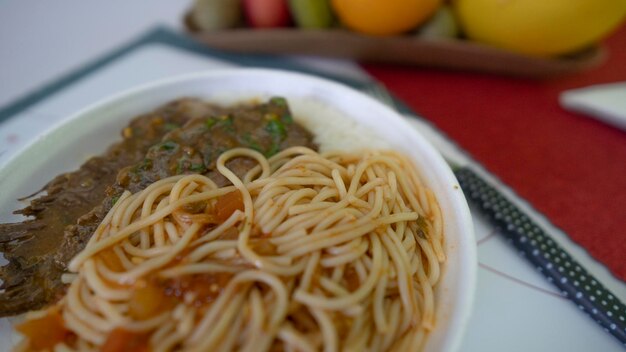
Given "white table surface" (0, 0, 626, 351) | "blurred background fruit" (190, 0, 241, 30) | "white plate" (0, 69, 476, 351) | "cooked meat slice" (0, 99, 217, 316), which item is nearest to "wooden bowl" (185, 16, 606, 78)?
"blurred background fruit" (190, 0, 241, 30)

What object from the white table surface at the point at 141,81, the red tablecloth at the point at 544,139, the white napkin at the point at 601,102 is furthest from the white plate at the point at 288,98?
the white napkin at the point at 601,102

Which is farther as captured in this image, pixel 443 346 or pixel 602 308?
pixel 602 308

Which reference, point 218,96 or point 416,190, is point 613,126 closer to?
point 416,190

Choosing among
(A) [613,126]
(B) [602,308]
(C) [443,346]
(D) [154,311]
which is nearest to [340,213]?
(C) [443,346]

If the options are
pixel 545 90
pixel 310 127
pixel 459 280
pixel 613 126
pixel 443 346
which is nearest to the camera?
pixel 443 346

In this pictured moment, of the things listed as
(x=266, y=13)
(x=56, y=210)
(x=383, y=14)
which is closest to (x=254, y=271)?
(x=56, y=210)

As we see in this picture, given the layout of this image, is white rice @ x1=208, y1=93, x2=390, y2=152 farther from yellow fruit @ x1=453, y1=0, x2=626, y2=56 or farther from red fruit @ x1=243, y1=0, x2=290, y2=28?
yellow fruit @ x1=453, y1=0, x2=626, y2=56

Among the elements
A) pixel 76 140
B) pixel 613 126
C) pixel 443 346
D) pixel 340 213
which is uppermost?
pixel 613 126

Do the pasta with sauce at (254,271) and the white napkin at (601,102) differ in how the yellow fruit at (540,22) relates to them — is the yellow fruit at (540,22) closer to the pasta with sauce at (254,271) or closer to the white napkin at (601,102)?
the white napkin at (601,102)
